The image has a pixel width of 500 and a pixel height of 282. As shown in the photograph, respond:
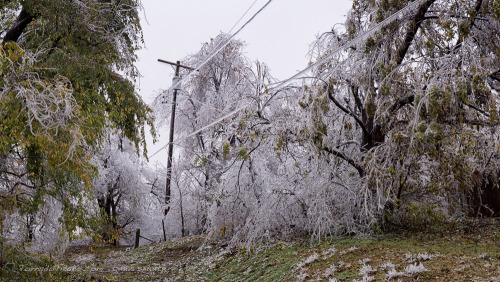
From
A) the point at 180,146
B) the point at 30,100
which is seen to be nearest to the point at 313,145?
the point at 30,100

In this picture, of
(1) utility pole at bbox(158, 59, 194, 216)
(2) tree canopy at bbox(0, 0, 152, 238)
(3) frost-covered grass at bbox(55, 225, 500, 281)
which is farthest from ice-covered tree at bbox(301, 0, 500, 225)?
(1) utility pole at bbox(158, 59, 194, 216)

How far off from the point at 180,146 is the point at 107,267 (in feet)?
30.4

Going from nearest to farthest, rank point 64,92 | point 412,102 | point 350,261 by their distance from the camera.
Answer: point 64,92, point 350,261, point 412,102

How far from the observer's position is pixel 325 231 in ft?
32.0

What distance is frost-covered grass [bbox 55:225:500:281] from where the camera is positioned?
5.95m

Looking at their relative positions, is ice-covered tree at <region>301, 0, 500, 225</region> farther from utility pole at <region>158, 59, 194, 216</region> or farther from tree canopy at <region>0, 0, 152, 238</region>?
utility pole at <region>158, 59, 194, 216</region>

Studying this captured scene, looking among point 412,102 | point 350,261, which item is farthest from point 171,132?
point 350,261

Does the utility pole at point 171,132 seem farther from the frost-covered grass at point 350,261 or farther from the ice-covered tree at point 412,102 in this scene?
the ice-covered tree at point 412,102


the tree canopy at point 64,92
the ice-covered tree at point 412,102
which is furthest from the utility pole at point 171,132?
the ice-covered tree at point 412,102

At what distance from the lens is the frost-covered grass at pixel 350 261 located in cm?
595

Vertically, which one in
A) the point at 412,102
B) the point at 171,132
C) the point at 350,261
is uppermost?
the point at 171,132

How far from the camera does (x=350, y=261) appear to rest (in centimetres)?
735

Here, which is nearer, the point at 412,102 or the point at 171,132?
the point at 412,102

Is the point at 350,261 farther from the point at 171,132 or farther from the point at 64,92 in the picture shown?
the point at 171,132
